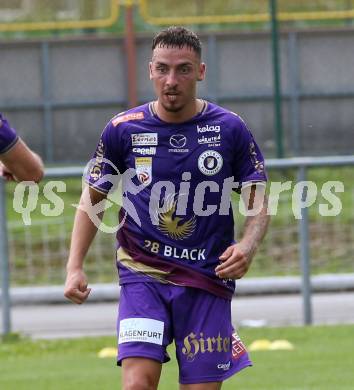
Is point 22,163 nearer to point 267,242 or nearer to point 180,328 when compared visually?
point 180,328

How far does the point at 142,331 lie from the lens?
18.4 feet

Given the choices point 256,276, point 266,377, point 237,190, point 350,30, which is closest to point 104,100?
point 350,30

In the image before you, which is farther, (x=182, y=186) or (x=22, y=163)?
(x=182, y=186)

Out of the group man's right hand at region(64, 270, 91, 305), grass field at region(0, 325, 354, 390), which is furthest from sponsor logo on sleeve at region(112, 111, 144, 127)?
grass field at region(0, 325, 354, 390)

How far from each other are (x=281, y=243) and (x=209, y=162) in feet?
17.6

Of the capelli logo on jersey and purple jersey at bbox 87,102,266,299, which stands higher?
the capelli logo on jersey

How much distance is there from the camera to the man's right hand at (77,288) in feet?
18.1

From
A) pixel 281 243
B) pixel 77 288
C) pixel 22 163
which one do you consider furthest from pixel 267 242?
pixel 22 163

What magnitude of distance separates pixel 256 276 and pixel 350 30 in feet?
25.1

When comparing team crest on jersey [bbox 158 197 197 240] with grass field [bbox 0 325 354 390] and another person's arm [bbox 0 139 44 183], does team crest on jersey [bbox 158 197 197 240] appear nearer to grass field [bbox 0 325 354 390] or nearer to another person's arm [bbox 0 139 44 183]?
another person's arm [bbox 0 139 44 183]

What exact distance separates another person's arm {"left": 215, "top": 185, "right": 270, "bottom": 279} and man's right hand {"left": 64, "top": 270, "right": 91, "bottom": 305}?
581mm

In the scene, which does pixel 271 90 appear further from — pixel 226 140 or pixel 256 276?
pixel 226 140

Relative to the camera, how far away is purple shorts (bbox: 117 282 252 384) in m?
5.62

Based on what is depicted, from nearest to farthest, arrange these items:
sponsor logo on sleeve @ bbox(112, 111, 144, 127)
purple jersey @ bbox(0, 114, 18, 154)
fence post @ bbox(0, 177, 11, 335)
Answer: purple jersey @ bbox(0, 114, 18, 154) < sponsor logo on sleeve @ bbox(112, 111, 144, 127) < fence post @ bbox(0, 177, 11, 335)
